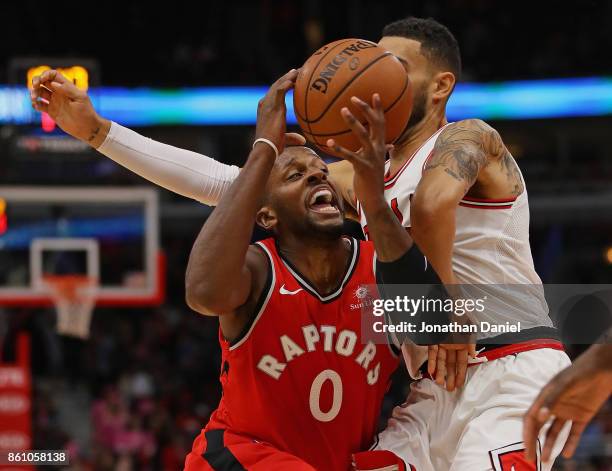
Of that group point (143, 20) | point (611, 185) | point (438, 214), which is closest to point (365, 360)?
point (438, 214)

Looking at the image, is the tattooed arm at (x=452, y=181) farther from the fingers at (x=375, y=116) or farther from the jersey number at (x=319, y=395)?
the jersey number at (x=319, y=395)

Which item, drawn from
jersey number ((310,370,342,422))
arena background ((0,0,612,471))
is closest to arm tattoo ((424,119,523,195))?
jersey number ((310,370,342,422))

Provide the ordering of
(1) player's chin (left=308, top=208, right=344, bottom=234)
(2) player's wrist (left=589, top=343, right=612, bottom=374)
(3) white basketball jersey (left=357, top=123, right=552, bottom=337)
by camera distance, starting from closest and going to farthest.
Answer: (2) player's wrist (left=589, top=343, right=612, bottom=374) → (3) white basketball jersey (left=357, top=123, right=552, bottom=337) → (1) player's chin (left=308, top=208, right=344, bottom=234)

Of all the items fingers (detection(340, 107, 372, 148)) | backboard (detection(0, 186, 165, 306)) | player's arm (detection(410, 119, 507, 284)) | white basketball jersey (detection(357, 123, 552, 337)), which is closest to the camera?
fingers (detection(340, 107, 372, 148))

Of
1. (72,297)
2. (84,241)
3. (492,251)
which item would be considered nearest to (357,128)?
(492,251)

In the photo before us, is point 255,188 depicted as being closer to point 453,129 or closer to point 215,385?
point 453,129

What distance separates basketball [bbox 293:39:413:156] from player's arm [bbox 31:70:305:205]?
80cm

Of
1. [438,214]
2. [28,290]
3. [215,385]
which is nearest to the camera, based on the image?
[438,214]

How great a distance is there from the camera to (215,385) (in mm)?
13992

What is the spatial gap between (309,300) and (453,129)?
82cm

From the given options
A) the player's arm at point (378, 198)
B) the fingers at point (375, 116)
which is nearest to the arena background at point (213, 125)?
the player's arm at point (378, 198)

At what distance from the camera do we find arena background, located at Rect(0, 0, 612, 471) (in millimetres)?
13477

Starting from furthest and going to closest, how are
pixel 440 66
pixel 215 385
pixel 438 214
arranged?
pixel 215 385 → pixel 440 66 → pixel 438 214

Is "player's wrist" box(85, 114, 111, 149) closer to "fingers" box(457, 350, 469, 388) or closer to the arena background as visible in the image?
"fingers" box(457, 350, 469, 388)
